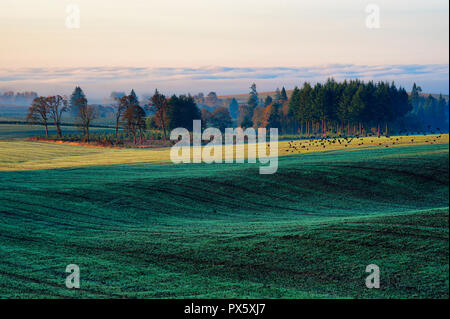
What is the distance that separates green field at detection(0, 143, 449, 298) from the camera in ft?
48.2

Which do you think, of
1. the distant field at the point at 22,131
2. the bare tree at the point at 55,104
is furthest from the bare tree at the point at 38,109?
the distant field at the point at 22,131

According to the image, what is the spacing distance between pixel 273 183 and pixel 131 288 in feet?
81.0

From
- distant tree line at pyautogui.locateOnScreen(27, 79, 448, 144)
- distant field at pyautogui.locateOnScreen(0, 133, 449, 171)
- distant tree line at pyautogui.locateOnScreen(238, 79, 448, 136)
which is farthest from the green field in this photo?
distant tree line at pyautogui.locateOnScreen(238, 79, 448, 136)

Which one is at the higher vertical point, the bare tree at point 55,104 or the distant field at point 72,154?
the bare tree at point 55,104

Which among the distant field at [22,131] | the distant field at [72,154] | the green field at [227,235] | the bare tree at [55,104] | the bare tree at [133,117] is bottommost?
the green field at [227,235]

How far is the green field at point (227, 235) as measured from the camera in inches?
579

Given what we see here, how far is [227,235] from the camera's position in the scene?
21.1 metres

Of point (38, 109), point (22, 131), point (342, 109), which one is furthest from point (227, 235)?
point (342, 109)

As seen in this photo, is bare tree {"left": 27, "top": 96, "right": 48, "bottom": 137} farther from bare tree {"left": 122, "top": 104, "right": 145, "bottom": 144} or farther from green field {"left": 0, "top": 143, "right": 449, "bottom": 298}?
green field {"left": 0, "top": 143, "right": 449, "bottom": 298}

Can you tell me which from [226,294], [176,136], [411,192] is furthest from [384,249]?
[176,136]

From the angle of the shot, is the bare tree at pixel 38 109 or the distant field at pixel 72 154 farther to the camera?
the bare tree at pixel 38 109

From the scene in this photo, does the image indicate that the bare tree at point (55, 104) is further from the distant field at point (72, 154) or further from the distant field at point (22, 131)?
the distant field at point (72, 154)

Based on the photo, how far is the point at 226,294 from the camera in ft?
45.4
